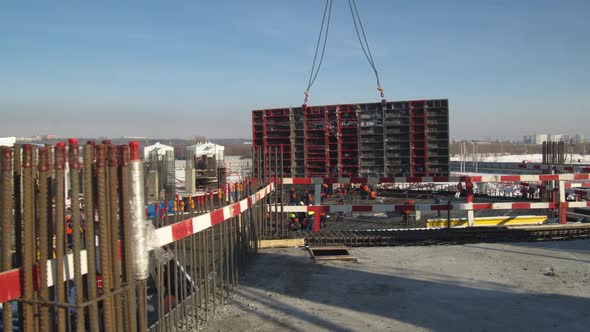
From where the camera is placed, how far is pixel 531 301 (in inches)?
192

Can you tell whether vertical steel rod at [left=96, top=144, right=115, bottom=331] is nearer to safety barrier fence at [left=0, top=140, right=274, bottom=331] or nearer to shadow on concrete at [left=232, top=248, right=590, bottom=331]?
safety barrier fence at [left=0, top=140, right=274, bottom=331]

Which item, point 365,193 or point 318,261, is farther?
point 365,193

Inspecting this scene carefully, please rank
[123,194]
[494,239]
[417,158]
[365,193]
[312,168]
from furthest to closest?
1. [365,193]
2. [312,168]
3. [417,158]
4. [494,239]
5. [123,194]

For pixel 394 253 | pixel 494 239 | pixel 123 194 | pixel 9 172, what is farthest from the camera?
pixel 494 239

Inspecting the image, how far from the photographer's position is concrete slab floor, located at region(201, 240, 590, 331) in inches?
171

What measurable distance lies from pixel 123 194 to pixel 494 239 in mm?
7246

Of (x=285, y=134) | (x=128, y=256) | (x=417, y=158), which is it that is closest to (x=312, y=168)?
(x=285, y=134)

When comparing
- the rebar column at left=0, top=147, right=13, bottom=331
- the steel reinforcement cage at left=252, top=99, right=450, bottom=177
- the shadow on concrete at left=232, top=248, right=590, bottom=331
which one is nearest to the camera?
the rebar column at left=0, top=147, right=13, bottom=331

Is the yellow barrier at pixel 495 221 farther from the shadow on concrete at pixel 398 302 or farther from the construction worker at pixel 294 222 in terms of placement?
the shadow on concrete at pixel 398 302

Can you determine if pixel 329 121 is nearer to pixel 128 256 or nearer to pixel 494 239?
pixel 494 239

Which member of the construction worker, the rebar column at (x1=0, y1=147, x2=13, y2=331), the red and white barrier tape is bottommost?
the construction worker

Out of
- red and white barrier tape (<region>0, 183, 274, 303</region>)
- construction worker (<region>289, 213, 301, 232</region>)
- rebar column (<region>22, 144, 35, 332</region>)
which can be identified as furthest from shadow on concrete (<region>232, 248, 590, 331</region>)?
construction worker (<region>289, 213, 301, 232</region>)

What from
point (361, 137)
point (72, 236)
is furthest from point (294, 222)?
point (72, 236)

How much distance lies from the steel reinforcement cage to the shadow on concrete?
7.42 m
